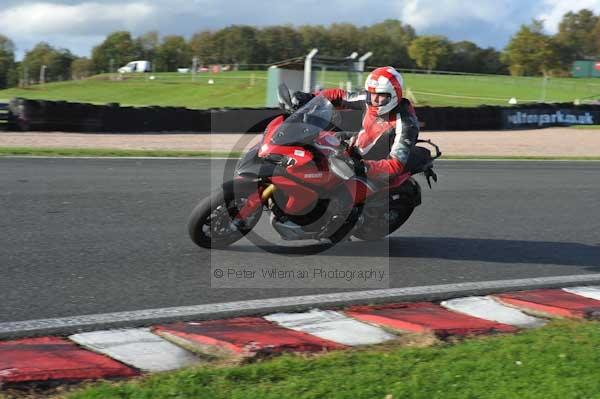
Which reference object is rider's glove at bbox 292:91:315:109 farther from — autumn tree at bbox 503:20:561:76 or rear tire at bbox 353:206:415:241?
autumn tree at bbox 503:20:561:76

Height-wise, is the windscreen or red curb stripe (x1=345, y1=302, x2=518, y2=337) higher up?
the windscreen

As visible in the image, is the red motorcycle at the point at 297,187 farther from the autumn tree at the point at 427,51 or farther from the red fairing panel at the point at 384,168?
the autumn tree at the point at 427,51

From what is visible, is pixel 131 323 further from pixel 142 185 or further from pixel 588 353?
pixel 142 185

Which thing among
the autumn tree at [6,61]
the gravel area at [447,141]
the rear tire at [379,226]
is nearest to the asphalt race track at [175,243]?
the rear tire at [379,226]

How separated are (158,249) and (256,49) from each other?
A: 80517 mm

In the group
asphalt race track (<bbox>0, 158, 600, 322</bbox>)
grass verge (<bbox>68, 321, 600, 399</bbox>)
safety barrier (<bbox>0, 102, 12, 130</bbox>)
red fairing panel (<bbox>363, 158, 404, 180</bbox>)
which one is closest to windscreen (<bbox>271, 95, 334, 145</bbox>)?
red fairing panel (<bbox>363, 158, 404, 180</bbox>)

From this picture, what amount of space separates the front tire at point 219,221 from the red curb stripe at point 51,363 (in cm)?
204

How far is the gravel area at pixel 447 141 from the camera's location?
17.0 metres

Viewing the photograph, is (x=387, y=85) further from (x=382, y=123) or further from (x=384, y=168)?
(x=384, y=168)

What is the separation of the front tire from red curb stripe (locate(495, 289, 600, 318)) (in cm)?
201

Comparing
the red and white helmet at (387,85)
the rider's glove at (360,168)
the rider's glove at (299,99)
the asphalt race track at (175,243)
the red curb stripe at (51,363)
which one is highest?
the red and white helmet at (387,85)

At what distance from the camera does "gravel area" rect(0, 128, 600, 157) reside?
669 inches

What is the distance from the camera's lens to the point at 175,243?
654 centimetres

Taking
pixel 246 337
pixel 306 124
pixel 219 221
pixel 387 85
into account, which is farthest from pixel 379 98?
pixel 246 337
